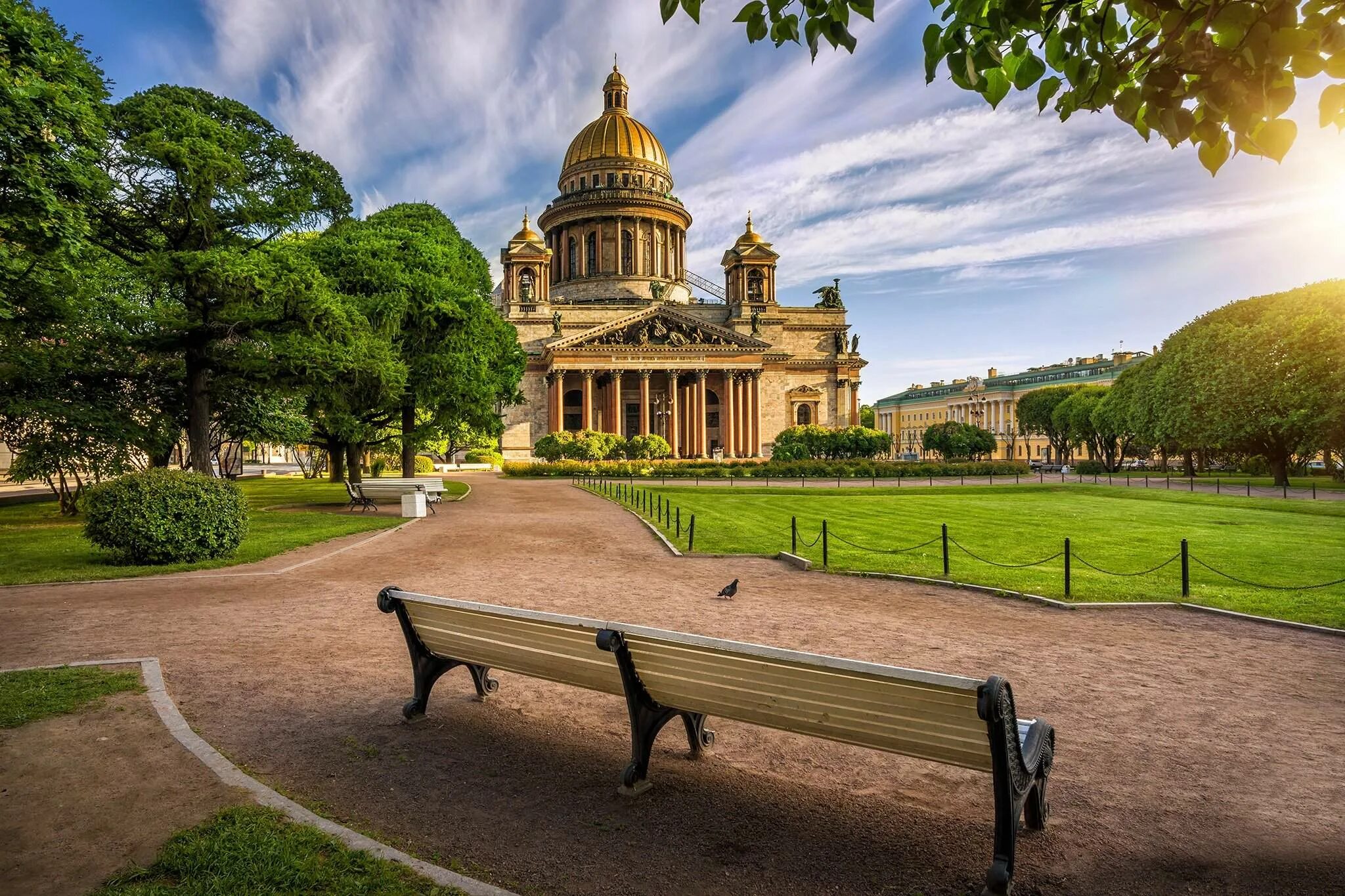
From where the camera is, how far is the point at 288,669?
742cm

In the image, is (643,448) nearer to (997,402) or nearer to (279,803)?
(279,803)

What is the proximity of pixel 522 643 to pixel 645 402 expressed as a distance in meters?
59.7

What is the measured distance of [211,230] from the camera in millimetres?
19375

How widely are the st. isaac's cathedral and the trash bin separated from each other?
136 ft

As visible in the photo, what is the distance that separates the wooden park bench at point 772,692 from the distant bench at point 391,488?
20.7 metres

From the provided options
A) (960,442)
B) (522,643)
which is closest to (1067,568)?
(522,643)

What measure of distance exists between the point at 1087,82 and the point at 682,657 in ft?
13.6

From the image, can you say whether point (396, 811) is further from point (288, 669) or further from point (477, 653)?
point (288, 669)

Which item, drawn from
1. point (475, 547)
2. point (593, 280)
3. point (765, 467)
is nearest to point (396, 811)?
point (475, 547)

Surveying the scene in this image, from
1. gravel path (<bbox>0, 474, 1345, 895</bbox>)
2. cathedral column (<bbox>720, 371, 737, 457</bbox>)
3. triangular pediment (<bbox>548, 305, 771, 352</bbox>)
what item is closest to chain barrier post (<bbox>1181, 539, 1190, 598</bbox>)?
gravel path (<bbox>0, 474, 1345, 895</bbox>)

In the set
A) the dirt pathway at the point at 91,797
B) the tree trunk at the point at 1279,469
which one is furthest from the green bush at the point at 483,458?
the dirt pathway at the point at 91,797

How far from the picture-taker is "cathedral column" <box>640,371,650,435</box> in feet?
213

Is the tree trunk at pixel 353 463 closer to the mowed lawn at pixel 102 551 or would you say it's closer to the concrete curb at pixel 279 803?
the mowed lawn at pixel 102 551

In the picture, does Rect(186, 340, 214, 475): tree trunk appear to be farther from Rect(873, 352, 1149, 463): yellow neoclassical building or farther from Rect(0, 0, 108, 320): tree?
Rect(873, 352, 1149, 463): yellow neoclassical building
